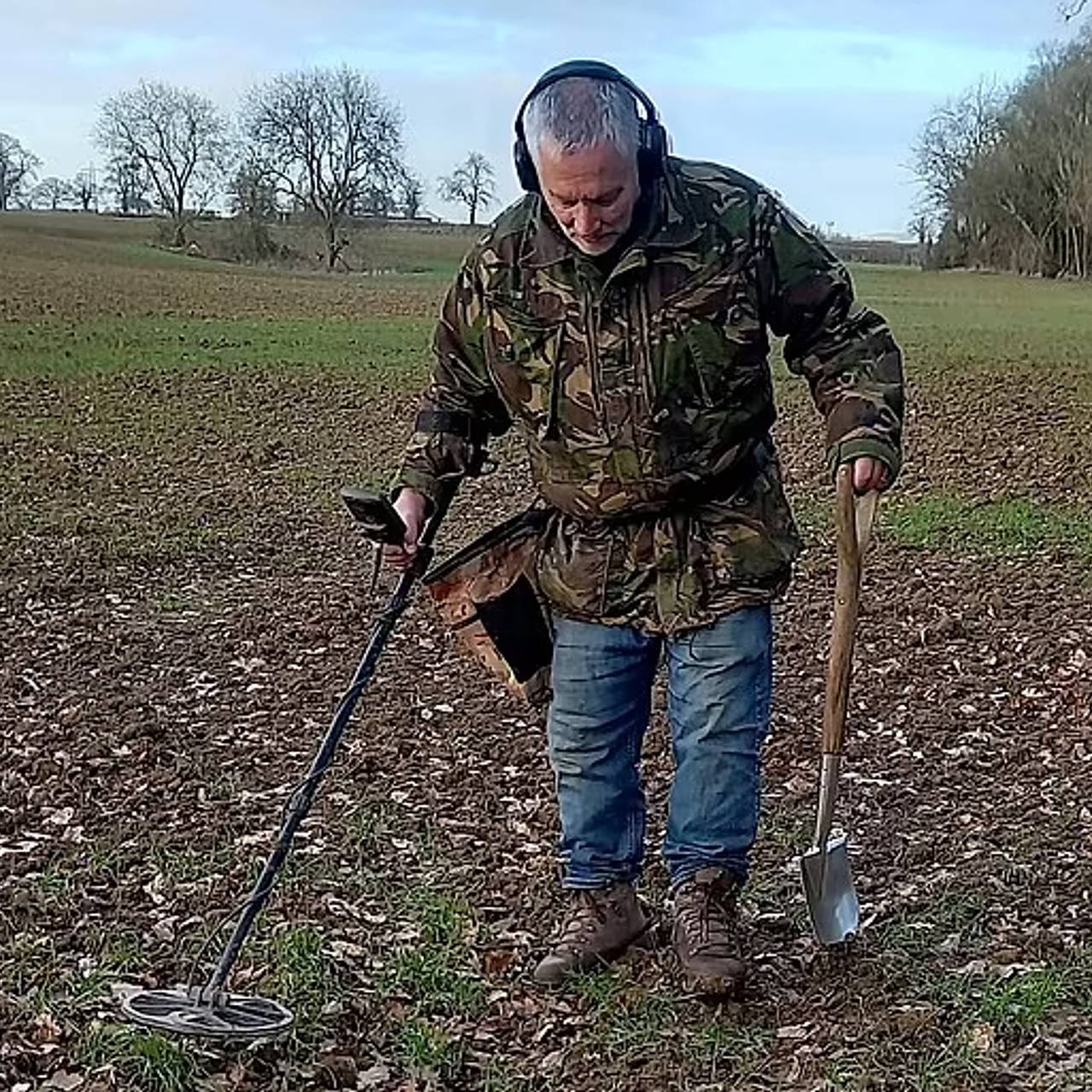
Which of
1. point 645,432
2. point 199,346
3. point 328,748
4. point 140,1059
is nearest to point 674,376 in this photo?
point 645,432

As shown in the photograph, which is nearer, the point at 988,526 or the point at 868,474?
the point at 868,474

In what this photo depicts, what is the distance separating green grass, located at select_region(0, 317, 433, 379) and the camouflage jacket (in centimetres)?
1563

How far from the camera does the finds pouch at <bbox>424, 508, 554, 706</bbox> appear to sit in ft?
13.6

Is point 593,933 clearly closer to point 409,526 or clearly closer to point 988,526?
point 409,526

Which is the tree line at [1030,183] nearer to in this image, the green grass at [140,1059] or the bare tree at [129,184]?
the bare tree at [129,184]

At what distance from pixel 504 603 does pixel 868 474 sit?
0.95 metres

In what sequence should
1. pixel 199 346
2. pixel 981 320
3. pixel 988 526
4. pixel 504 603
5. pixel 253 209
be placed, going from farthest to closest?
pixel 253 209 → pixel 981 320 → pixel 199 346 → pixel 988 526 → pixel 504 603

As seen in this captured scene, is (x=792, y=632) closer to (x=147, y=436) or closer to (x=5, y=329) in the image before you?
(x=147, y=436)

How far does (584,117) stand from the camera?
11.3ft

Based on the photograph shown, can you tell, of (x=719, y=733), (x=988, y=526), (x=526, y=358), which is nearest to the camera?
(x=526, y=358)

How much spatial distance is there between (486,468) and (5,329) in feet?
66.9

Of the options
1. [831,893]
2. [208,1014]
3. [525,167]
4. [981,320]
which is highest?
[525,167]

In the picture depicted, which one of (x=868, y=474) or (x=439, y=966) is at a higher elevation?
(x=868, y=474)

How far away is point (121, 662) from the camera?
7.14 meters
